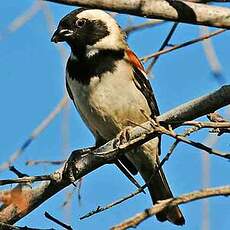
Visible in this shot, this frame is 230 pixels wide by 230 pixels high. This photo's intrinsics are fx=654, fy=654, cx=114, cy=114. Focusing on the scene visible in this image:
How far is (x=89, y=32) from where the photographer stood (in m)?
4.32

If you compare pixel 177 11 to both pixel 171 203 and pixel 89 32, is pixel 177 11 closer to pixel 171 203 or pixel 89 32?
pixel 171 203

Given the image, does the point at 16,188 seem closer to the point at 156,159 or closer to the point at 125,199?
the point at 125,199

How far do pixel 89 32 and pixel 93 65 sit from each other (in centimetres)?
39

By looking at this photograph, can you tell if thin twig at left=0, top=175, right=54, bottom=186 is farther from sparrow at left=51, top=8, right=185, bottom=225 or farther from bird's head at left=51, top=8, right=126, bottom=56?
bird's head at left=51, top=8, right=126, bottom=56

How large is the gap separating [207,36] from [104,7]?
127 cm

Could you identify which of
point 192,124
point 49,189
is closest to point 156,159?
point 49,189

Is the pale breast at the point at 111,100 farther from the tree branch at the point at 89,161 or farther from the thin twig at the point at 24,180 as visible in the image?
the thin twig at the point at 24,180

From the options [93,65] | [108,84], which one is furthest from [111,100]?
[93,65]

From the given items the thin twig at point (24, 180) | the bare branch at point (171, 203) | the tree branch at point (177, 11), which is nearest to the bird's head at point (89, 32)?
the thin twig at point (24, 180)

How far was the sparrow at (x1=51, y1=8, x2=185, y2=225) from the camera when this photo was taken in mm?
3969

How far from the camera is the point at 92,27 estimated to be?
4.35 meters

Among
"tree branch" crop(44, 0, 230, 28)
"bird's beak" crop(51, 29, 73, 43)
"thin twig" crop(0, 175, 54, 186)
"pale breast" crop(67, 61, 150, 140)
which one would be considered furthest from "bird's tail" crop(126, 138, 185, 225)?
"tree branch" crop(44, 0, 230, 28)

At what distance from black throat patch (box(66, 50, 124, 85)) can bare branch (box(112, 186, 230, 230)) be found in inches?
97.0

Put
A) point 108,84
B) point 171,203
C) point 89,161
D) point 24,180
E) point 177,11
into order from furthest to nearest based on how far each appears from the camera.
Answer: point 108,84 < point 89,161 < point 24,180 < point 177,11 < point 171,203
